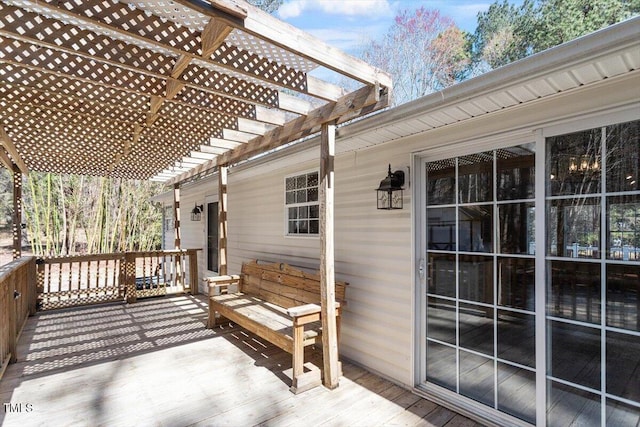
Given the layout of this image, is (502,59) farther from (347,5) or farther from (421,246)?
(421,246)

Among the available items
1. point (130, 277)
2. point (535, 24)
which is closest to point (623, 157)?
point (130, 277)

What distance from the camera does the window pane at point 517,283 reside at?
2.26 m

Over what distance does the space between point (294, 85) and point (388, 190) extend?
127 cm

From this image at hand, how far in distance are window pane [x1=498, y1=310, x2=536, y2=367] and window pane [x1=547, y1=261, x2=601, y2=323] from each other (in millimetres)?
193

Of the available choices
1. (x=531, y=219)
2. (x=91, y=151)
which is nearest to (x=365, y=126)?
(x=531, y=219)

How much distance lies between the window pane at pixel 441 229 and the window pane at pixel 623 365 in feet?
3.78

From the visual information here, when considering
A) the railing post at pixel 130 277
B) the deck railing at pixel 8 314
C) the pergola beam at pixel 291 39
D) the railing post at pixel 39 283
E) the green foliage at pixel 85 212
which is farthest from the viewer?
the green foliage at pixel 85 212

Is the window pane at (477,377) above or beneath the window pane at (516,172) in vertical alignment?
beneath

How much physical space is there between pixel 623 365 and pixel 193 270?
273 inches

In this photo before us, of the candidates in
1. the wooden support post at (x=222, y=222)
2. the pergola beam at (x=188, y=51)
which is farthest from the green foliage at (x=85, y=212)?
the pergola beam at (x=188, y=51)

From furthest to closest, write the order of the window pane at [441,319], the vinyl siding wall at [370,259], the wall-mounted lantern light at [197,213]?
the wall-mounted lantern light at [197,213]
the vinyl siding wall at [370,259]
the window pane at [441,319]

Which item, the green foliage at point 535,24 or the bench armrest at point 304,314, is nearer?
the bench armrest at point 304,314

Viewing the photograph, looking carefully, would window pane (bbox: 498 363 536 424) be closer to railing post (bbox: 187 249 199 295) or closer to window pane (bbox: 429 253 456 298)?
window pane (bbox: 429 253 456 298)

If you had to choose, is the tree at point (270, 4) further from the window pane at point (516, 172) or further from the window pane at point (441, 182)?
the window pane at point (516, 172)
